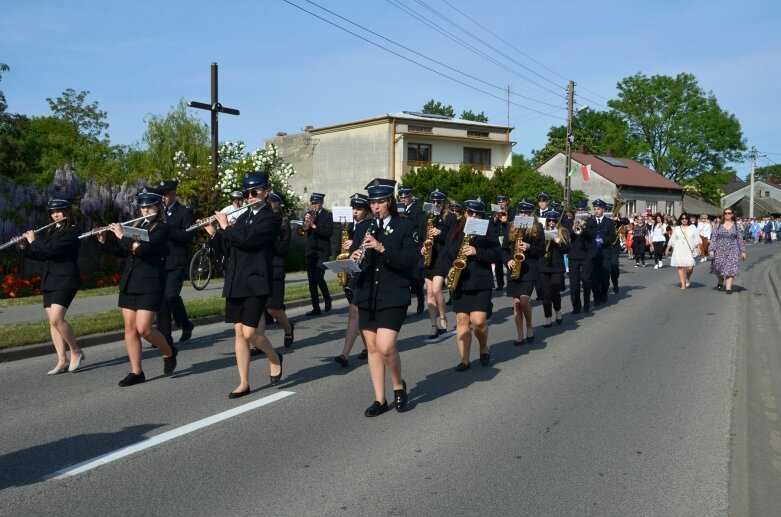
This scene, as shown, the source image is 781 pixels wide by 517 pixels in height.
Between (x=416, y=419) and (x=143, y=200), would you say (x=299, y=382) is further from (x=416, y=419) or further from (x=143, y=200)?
(x=143, y=200)

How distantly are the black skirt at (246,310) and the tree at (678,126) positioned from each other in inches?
A: 2797

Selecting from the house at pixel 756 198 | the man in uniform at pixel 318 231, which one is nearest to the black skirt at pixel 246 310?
the man in uniform at pixel 318 231

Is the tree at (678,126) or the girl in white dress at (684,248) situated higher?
the tree at (678,126)

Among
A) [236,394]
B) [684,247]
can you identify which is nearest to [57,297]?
[236,394]

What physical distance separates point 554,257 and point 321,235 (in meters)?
3.66

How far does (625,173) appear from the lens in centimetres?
6297

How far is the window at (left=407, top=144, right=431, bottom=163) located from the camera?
167ft

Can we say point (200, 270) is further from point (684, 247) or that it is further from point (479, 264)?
point (684, 247)

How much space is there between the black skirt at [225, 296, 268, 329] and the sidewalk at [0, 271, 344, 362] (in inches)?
146

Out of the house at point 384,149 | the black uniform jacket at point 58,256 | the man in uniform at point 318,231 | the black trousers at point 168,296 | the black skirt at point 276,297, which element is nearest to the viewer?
the black uniform jacket at point 58,256

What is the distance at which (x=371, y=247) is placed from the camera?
597 centimetres

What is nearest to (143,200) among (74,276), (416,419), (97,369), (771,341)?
(74,276)

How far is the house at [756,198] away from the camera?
96.8 metres

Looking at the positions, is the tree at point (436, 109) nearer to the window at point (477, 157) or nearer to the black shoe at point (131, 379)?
the window at point (477, 157)
